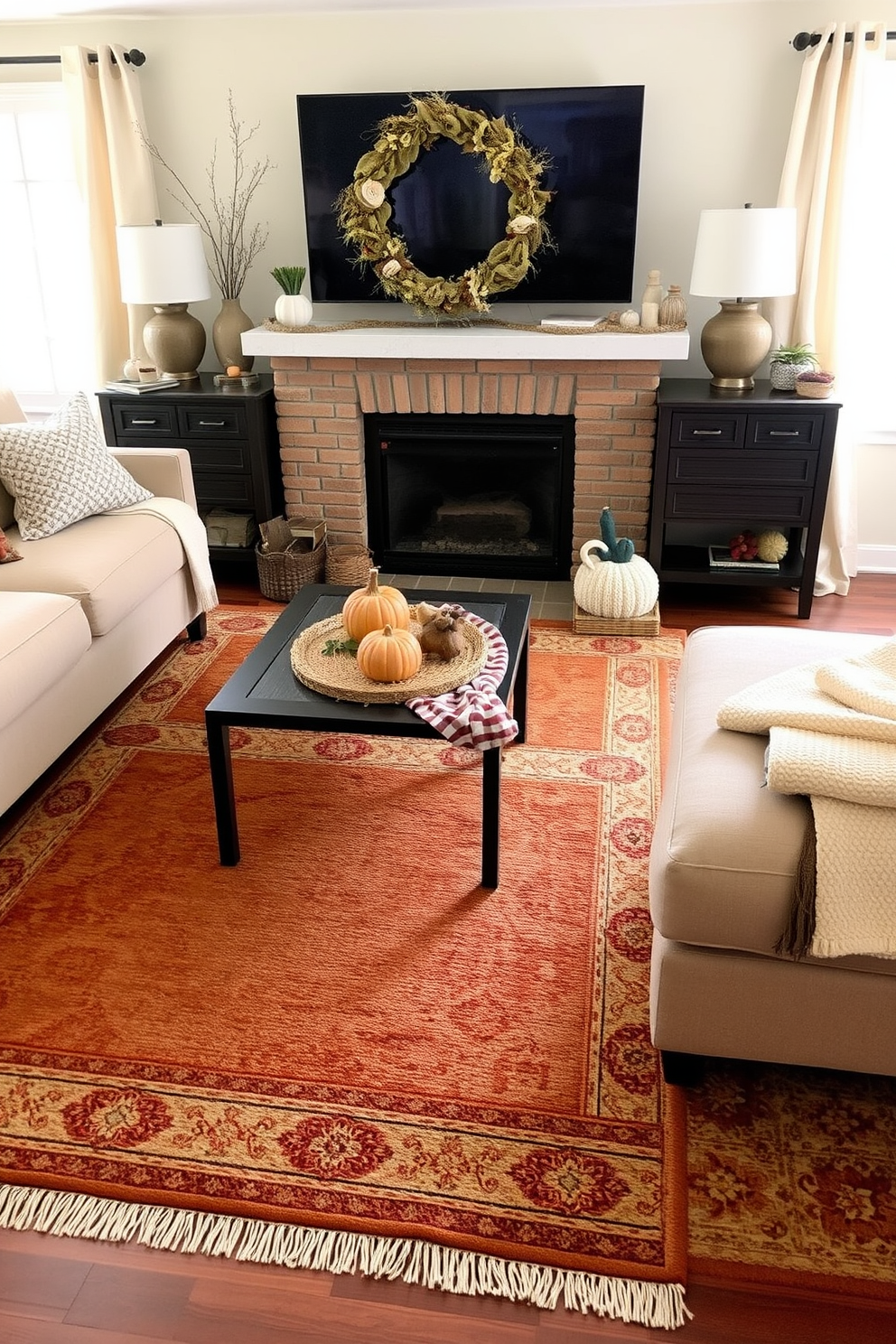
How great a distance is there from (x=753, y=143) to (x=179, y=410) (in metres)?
2.30

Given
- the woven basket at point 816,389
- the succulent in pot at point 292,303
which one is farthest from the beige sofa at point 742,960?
the succulent in pot at point 292,303

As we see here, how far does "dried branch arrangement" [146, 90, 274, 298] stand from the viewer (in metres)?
4.09

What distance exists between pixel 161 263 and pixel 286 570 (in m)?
1.20

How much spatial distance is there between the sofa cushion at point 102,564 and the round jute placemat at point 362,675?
653 mm

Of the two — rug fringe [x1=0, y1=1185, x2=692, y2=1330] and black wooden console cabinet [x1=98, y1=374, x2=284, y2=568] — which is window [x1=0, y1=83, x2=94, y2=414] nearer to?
black wooden console cabinet [x1=98, y1=374, x2=284, y2=568]

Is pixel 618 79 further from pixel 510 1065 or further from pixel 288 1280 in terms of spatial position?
pixel 288 1280

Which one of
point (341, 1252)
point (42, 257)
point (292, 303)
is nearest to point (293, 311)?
point (292, 303)

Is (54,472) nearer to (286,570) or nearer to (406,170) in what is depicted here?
(286,570)

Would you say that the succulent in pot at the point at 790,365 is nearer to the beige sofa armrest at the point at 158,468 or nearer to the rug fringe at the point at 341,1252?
the beige sofa armrest at the point at 158,468

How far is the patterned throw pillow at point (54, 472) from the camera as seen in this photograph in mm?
3125

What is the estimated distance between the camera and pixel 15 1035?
1998 mm

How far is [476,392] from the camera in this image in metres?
3.90

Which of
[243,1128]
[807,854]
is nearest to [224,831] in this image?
[243,1128]

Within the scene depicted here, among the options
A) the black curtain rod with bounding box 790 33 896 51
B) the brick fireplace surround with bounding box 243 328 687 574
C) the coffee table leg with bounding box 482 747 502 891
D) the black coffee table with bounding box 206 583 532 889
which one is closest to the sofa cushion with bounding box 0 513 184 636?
the black coffee table with bounding box 206 583 532 889
